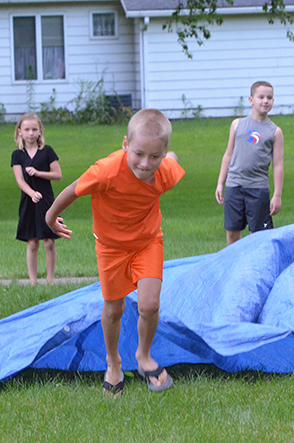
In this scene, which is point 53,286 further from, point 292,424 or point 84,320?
point 292,424

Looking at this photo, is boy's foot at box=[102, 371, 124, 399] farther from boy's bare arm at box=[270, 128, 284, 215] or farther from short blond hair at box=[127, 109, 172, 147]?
boy's bare arm at box=[270, 128, 284, 215]

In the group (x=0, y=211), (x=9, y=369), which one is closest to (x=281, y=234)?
(x=9, y=369)

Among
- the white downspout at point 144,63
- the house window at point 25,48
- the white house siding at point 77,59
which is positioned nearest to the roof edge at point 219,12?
the white downspout at point 144,63

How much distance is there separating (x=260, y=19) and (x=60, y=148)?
820cm

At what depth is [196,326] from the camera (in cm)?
336

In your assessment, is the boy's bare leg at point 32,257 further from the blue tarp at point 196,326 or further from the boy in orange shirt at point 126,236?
the boy in orange shirt at point 126,236

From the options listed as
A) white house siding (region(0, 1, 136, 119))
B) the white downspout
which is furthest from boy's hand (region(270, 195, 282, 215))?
white house siding (region(0, 1, 136, 119))

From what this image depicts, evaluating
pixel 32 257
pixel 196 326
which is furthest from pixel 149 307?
pixel 32 257

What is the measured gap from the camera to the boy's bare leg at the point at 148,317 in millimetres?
3178

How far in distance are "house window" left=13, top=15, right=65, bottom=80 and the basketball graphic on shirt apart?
15.8 m

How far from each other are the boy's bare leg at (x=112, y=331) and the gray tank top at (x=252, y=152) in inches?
118

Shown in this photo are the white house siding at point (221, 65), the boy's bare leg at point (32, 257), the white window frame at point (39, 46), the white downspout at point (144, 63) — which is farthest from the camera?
the white window frame at point (39, 46)

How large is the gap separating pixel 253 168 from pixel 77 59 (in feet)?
52.2

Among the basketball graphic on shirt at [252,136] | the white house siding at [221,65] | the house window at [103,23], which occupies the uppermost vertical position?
the house window at [103,23]
